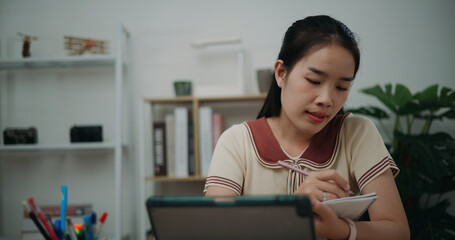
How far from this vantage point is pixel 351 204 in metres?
0.64

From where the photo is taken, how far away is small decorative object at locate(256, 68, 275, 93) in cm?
224

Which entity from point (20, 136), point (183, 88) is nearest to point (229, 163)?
point (183, 88)

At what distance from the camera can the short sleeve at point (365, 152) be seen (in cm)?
84

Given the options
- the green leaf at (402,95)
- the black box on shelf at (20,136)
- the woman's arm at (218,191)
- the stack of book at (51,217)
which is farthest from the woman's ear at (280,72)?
the black box on shelf at (20,136)

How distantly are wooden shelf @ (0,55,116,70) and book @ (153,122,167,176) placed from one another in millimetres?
459

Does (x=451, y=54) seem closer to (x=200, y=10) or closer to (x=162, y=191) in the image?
(x=200, y=10)

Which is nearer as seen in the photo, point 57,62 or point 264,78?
point 264,78

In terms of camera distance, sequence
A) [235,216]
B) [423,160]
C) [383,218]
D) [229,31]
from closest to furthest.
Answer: [235,216], [383,218], [423,160], [229,31]

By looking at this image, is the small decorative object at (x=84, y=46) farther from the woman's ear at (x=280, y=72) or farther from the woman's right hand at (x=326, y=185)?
the woman's right hand at (x=326, y=185)

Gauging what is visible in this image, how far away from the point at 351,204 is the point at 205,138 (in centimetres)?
161

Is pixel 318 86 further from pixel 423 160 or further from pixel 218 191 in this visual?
pixel 423 160

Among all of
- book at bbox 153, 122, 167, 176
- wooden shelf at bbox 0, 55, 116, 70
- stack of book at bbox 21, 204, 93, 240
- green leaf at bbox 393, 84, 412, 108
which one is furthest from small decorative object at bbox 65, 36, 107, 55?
green leaf at bbox 393, 84, 412, 108

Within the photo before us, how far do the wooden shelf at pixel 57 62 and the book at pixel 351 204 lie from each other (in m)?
1.84

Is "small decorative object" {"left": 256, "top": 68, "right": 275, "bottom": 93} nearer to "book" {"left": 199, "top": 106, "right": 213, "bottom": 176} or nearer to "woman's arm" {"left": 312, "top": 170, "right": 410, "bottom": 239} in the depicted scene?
"book" {"left": 199, "top": 106, "right": 213, "bottom": 176}
